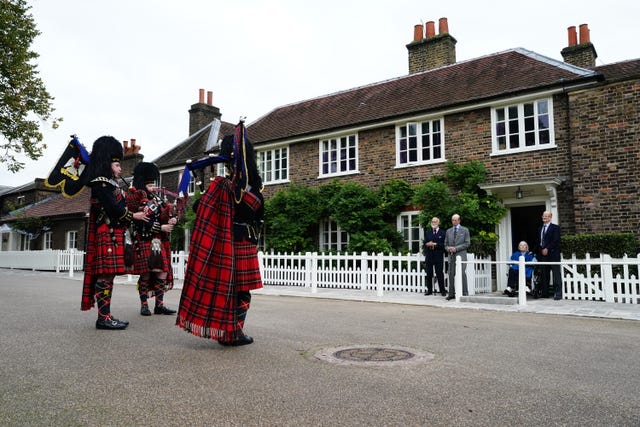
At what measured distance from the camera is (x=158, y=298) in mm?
7371

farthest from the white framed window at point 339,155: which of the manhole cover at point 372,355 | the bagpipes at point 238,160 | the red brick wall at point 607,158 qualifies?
the manhole cover at point 372,355

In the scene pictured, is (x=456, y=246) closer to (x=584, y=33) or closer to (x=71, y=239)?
(x=584, y=33)

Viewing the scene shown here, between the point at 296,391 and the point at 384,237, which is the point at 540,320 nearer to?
the point at 296,391

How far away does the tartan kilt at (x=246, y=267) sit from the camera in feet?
16.2

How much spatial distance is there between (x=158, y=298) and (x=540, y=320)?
Answer: 5.68 m

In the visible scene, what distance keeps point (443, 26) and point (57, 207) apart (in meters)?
25.1

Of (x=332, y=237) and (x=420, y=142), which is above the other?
(x=420, y=142)

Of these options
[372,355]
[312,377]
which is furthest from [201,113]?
[312,377]

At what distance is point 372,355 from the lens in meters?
4.68

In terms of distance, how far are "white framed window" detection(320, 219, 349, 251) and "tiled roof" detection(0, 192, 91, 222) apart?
1595cm

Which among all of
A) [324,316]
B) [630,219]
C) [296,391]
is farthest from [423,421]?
[630,219]

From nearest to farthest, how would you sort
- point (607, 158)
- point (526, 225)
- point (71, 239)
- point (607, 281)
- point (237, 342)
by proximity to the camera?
point (237, 342) → point (607, 281) → point (607, 158) → point (526, 225) → point (71, 239)

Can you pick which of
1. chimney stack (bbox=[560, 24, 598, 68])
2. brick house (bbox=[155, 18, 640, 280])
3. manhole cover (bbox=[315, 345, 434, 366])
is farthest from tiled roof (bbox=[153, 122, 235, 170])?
manhole cover (bbox=[315, 345, 434, 366])

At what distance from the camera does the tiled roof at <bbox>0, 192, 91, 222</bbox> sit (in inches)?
1139
